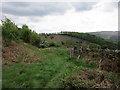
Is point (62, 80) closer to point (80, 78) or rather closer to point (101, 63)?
point (80, 78)

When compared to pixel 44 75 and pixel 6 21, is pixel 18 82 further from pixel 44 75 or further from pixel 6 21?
pixel 6 21

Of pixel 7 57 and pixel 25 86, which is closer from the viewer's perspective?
pixel 25 86

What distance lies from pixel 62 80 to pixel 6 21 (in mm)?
21233

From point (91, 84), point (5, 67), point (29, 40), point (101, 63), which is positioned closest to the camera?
point (91, 84)

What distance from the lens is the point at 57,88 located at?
11258mm

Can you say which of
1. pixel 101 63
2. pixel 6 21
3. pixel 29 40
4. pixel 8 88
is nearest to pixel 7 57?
pixel 8 88

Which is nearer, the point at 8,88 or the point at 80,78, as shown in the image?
the point at 8,88

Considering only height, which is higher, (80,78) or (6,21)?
(6,21)

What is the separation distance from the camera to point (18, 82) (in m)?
12.0

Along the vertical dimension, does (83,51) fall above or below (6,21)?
below

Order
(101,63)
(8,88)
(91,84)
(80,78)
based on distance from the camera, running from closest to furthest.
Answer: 1. (8,88)
2. (91,84)
3. (80,78)
4. (101,63)

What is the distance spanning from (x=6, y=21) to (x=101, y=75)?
21717 mm

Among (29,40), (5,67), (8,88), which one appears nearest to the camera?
(8,88)

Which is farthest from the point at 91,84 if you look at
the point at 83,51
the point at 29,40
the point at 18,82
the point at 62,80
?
the point at 29,40
